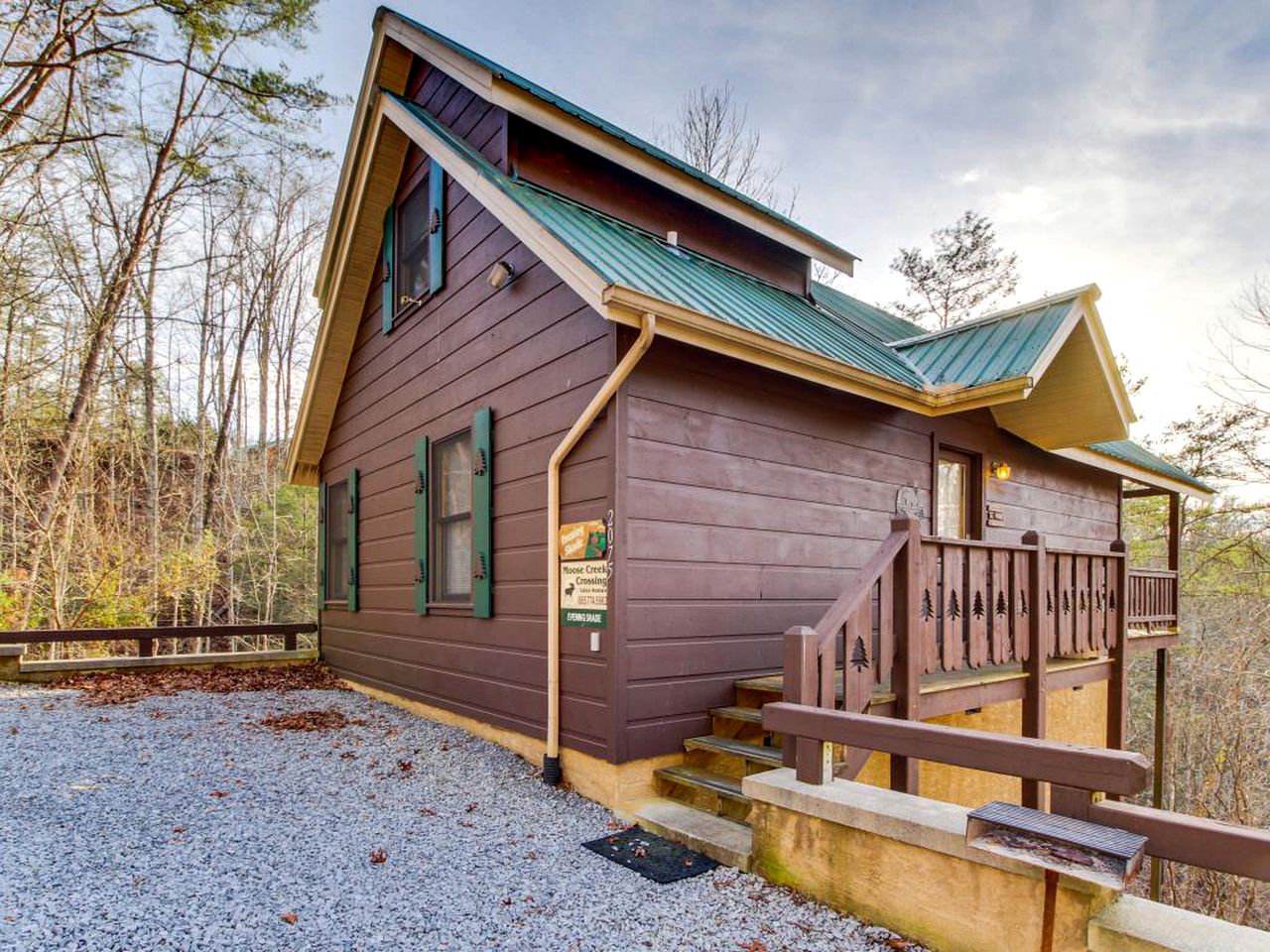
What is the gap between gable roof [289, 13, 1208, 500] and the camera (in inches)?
159

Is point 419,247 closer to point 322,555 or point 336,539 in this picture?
point 336,539

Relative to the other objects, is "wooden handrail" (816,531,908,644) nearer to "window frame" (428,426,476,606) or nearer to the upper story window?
"window frame" (428,426,476,606)

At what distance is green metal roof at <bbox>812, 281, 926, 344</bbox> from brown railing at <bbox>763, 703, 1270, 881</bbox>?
15.7ft

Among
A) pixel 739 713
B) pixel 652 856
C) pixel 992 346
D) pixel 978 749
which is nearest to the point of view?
pixel 978 749

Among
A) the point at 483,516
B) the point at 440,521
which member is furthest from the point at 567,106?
the point at 440,521

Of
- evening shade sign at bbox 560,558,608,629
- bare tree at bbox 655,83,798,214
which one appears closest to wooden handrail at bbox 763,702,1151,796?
evening shade sign at bbox 560,558,608,629

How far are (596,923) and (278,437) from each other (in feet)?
48.7

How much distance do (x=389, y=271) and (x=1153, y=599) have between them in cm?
899

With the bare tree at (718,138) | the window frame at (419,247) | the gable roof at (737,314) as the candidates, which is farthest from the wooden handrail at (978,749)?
the bare tree at (718,138)

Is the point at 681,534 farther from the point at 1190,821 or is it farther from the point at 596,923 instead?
the point at 1190,821

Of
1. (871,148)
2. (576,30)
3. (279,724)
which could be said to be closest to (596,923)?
(279,724)

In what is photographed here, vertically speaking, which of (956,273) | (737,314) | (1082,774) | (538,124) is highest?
(956,273)

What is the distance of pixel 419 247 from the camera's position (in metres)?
6.83

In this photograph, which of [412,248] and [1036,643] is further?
[412,248]
